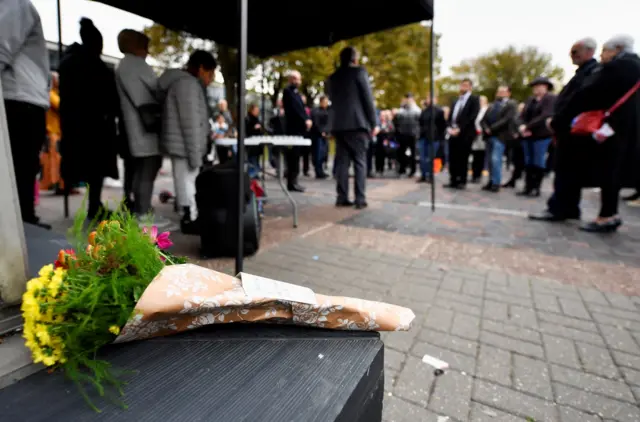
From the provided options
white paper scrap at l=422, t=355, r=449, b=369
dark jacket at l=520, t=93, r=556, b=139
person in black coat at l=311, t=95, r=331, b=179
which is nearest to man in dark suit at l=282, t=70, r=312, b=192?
person in black coat at l=311, t=95, r=331, b=179

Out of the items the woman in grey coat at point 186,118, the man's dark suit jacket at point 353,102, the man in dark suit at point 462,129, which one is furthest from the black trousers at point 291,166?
the woman in grey coat at point 186,118

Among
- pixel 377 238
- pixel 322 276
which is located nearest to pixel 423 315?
pixel 322 276

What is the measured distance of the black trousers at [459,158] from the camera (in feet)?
26.9

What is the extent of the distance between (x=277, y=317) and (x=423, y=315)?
150cm

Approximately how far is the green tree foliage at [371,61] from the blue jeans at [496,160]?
6.56 metres

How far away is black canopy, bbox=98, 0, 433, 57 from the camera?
4.20m

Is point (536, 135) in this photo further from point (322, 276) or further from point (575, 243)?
point (322, 276)

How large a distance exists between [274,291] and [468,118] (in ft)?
26.0

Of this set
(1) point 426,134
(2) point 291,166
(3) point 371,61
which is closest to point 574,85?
(2) point 291,166

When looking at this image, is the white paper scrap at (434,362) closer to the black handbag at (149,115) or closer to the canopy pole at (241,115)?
the canopy pole at (241,115)

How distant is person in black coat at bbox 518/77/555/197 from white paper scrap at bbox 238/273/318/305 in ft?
22.7

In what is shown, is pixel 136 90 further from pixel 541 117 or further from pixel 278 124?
pixel 541 117

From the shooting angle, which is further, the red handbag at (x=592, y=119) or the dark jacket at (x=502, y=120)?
the dark jacket at (x=502, y=120)

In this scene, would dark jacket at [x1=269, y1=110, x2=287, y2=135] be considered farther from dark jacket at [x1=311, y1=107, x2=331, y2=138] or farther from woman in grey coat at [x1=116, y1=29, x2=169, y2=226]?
woman in grey coat at [x1=116, y1=29, x2=169, y2=226]
